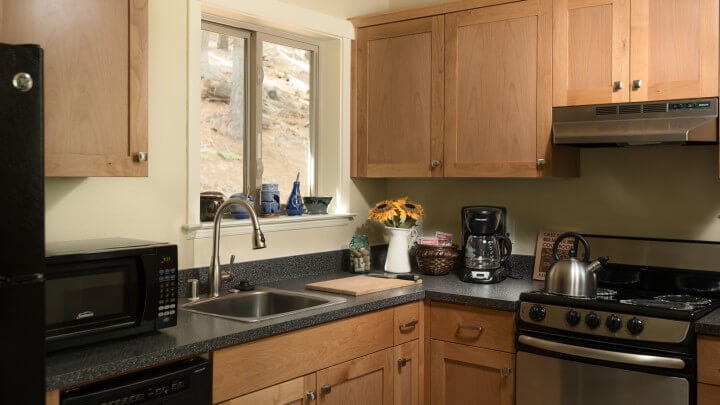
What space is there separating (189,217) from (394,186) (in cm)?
141

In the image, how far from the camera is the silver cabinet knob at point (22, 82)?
1.36 m

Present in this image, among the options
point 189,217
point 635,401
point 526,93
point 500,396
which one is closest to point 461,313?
point 500,396

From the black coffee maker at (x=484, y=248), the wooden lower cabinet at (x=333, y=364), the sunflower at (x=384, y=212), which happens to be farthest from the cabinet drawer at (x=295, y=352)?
the sunflower at (x=384, y=212)

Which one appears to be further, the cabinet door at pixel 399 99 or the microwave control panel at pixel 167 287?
the cabinet door at pixel 399 99

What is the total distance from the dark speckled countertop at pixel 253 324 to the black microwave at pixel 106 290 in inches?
1.8

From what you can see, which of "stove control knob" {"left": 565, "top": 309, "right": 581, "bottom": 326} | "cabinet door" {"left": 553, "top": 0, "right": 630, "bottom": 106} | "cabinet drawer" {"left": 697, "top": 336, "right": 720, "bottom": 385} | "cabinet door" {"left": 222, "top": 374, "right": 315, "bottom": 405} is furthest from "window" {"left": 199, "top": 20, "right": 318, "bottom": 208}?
"cabinet drawer" {"left": 697, "top": 336, "right": 720, "bottom": 385}

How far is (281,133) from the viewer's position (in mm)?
3361

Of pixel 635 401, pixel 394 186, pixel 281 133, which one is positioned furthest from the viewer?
pixel 394 186

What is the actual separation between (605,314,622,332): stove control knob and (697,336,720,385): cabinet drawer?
258mm

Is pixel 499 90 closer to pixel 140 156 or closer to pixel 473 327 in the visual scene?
pixel 473 327

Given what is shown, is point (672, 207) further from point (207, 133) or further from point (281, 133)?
point (207, 133)

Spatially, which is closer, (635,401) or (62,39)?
(62,39)

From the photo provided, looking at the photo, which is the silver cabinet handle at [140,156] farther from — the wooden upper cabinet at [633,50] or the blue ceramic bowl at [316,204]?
the wooden upper cabinet at [633,50]

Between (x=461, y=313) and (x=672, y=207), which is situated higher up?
(x=672, y=207)
